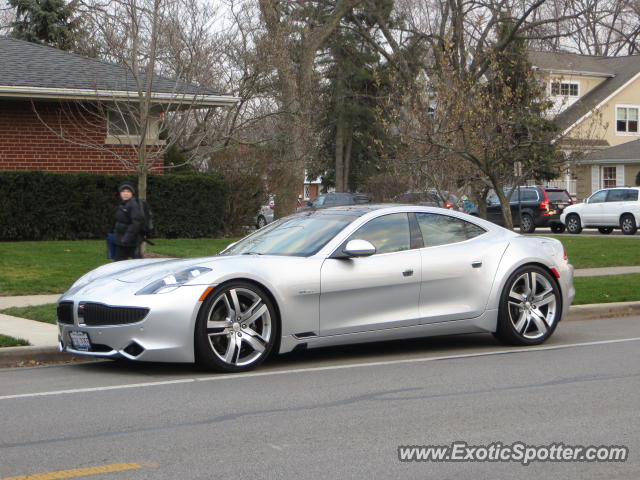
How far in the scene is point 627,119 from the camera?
5109 centimetres

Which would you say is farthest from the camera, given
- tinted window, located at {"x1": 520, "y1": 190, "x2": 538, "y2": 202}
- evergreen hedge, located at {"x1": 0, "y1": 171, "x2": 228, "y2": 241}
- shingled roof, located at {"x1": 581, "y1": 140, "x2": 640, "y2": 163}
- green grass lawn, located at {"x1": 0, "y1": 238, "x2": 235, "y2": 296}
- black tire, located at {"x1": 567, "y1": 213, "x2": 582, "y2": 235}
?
shingled roof, located at {"x1": 581, "y1": 140, "x2": 640, "y2": 163}

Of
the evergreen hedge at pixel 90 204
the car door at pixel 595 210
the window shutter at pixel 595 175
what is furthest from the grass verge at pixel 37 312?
the window shutter at pixel 595 175

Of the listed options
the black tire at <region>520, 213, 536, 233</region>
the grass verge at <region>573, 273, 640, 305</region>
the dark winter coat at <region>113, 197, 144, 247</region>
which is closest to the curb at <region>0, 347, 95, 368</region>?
the dark winter coat at <region>113, 197, 144, 247</region>

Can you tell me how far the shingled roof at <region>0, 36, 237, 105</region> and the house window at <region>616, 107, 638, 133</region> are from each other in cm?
3394

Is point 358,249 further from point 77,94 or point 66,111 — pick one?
point 66,111

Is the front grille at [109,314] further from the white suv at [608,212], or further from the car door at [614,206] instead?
the car door at [614,206]

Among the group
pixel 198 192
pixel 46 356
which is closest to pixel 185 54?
pixel 198 192

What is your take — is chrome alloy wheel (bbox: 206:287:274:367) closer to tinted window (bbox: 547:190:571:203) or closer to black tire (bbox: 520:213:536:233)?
black tire (bbox: 520:213:536:233)

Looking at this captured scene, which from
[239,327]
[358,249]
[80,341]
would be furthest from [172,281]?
[358,249]

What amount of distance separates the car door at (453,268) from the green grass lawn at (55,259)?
6.63 metres

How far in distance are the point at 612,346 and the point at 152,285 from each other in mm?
4804

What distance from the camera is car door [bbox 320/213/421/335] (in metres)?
8.53

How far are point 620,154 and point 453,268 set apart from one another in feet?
133

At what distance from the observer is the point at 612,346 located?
9711mm
